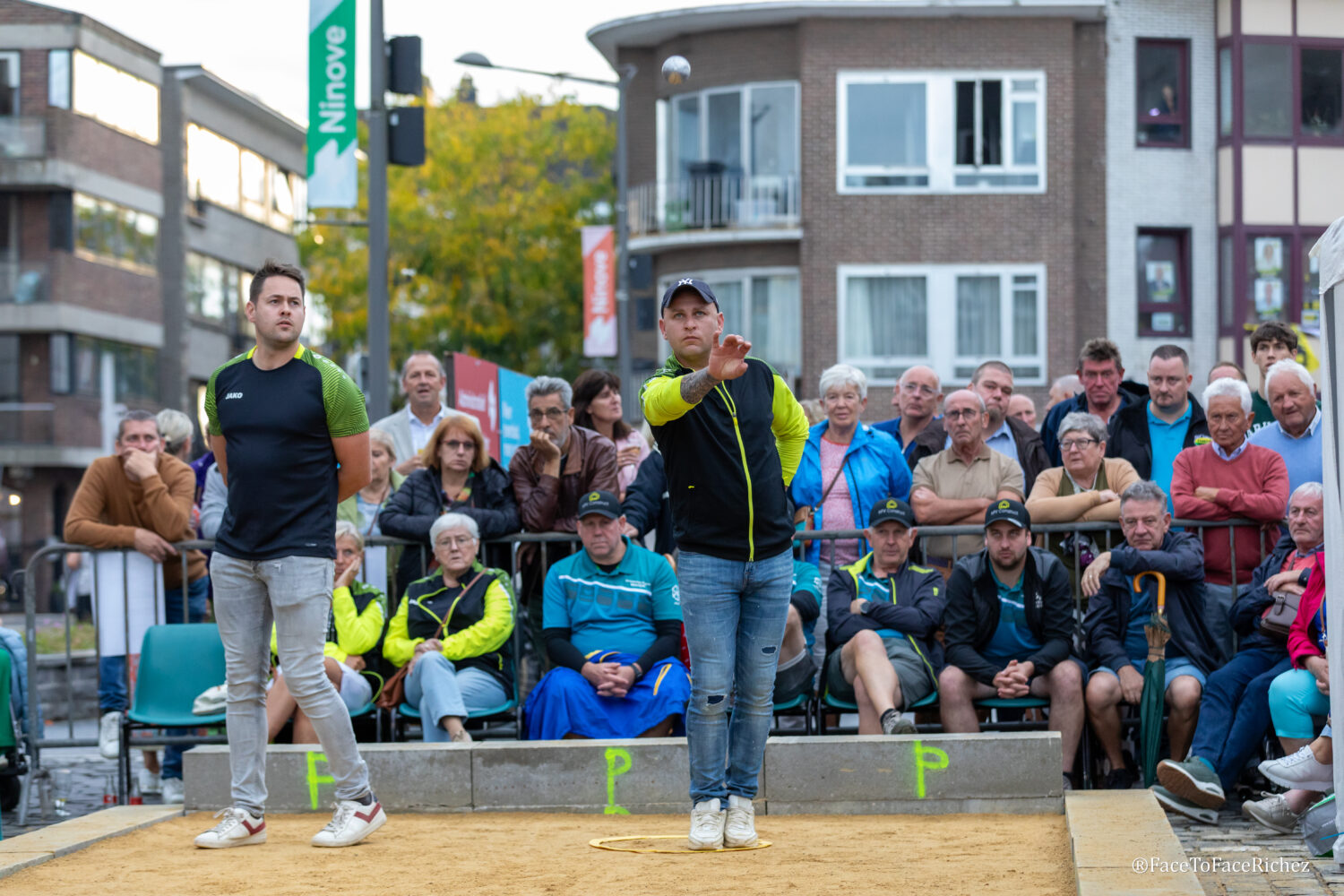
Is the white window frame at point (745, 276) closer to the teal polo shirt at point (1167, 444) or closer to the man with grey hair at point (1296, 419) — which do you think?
the teal polo shirt at point (1167, 444)

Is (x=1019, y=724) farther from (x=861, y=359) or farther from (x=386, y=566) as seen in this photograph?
(x=861, y=359)

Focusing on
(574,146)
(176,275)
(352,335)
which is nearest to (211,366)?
(176,275)

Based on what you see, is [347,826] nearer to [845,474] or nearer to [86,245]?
[845,474]

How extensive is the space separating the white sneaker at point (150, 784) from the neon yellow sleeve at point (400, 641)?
1837 mm

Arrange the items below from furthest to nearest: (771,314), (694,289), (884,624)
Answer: (771,314), (884,624), (694,289)

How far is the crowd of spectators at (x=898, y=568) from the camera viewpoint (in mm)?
8789

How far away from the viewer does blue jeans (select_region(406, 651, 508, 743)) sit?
29.6ft

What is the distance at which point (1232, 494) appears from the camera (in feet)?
30.7

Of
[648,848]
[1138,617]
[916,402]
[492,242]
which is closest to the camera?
[648,848]

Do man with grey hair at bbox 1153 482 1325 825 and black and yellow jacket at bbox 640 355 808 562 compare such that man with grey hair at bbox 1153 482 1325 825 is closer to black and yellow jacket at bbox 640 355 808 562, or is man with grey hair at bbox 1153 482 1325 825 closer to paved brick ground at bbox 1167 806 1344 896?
paved brick ground at bbox 1167 806 1344 896

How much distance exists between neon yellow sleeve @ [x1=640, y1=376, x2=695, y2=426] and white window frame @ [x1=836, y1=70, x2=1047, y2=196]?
983 inches

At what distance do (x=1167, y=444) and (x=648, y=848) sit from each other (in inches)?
192

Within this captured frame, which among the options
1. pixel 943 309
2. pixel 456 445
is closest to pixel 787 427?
pixel 456 445

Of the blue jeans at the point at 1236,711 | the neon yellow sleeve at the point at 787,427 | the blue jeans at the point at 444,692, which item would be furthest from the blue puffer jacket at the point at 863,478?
the neon yellow sleeve at the point at 787,427
